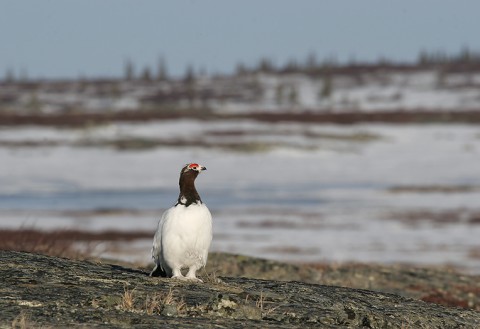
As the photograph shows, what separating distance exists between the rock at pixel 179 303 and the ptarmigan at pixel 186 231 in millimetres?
251

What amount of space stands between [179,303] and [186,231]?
113 cm

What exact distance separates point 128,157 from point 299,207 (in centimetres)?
3139

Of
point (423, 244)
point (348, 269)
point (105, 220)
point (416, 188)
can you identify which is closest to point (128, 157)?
point (416, 188)

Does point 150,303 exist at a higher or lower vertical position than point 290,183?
higher

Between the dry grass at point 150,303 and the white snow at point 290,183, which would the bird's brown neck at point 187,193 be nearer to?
the dry grass at point 150,303

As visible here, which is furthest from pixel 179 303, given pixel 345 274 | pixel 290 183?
pixel 290 183

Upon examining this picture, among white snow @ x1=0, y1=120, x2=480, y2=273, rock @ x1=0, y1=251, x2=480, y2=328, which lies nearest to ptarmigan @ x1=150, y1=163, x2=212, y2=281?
rock @ x1=0, y1=251, x2=480, y2=328

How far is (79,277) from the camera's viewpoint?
10508 millimetres

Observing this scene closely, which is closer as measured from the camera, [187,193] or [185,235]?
[185,235]

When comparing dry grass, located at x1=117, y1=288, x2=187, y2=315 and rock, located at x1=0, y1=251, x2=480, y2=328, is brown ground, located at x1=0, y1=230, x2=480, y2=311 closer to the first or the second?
rock, located at x1=0, y1=251, x2=480, y2=328

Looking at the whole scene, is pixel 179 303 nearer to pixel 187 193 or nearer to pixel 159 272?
pixel 187 193

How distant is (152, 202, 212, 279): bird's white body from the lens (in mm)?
10391

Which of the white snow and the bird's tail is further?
the white snow

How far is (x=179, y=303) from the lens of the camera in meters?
9.45
